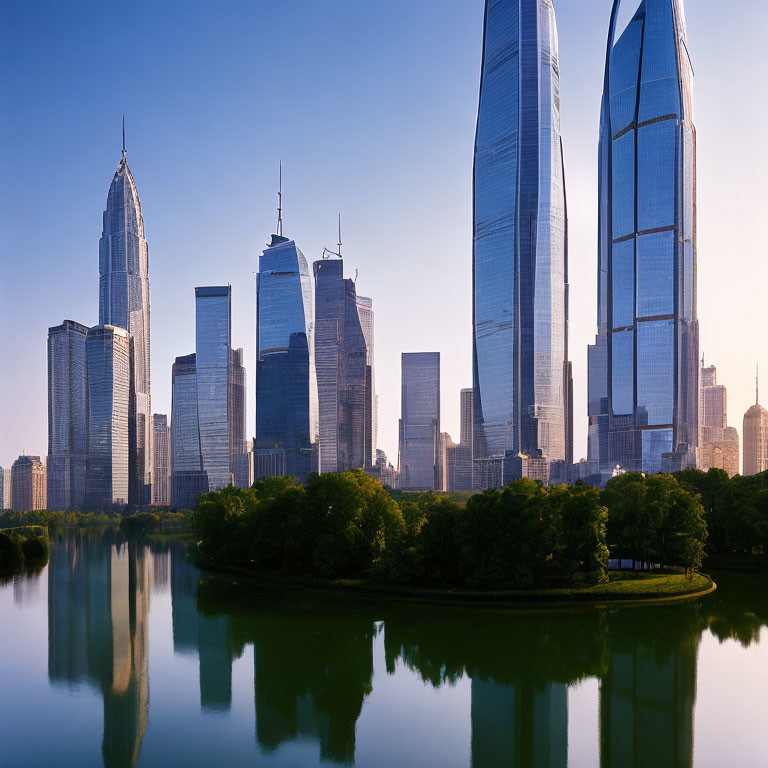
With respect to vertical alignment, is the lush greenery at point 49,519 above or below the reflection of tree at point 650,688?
below

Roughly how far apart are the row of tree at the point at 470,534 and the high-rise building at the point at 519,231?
82.1 m

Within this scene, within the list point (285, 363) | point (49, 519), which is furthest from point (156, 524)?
point (285, 363)

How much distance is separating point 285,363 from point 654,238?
268ft

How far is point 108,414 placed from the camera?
577ft

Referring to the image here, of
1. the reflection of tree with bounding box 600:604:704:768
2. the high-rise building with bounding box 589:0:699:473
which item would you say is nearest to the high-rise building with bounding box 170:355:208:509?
the high-rise building with bounding box 589:0:699:473

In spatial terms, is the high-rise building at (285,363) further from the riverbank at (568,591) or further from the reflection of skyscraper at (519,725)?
the reflection of skyscraper at (519,725)

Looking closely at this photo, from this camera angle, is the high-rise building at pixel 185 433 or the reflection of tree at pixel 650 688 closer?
the reflection of tree at pixel 650 688

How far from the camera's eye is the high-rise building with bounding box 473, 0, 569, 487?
134 m

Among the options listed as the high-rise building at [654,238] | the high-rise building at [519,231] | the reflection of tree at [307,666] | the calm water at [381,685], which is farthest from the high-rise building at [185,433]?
the reflection of tree at [307,666]

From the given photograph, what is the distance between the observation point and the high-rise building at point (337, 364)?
190750mm

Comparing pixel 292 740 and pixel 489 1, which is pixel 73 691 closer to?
pixel 292 740

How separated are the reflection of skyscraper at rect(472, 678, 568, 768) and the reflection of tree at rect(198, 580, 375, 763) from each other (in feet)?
13.2

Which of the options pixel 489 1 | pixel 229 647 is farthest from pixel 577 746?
pixel 489 1

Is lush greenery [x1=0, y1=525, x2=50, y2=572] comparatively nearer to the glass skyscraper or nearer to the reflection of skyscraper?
the reflection of skyscraper
